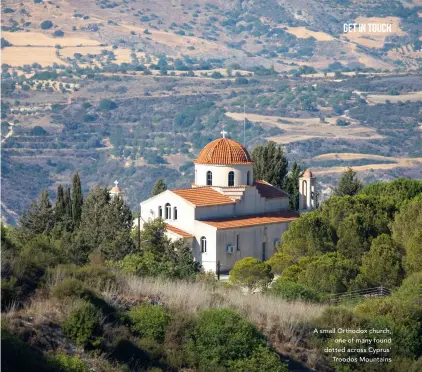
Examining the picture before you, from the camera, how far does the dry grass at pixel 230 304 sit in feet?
100

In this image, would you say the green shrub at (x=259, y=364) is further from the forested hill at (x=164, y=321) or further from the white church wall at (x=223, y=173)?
the white church wall at (x=223, y=173)

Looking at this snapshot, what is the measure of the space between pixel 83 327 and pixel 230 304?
5008 mm

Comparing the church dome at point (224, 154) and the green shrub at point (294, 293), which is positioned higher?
the church dome at point (224, 154)

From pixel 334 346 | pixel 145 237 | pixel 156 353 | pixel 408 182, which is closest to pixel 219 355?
pixel 156 353

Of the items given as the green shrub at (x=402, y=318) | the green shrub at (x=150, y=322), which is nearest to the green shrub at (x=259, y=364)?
the green shrub at (x=150, y=322)

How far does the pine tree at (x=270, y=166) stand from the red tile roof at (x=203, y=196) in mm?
9378

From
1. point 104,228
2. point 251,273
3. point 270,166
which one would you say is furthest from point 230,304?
point 270,166

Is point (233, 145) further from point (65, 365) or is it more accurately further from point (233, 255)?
point (65, 365)

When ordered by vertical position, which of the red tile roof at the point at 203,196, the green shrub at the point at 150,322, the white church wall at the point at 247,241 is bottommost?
Answer: the white church wall at the point at 247,241

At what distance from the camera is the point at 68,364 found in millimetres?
26172

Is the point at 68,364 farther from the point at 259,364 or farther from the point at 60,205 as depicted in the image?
the point at 60,205

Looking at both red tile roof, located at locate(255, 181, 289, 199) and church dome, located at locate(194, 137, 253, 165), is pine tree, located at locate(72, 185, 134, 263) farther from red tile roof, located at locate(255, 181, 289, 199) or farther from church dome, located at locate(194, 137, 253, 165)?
red tile roof, located at locate(255, 181, 289, 199)

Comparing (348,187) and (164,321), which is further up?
(164,321)

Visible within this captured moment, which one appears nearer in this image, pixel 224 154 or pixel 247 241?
pixel 247 241
